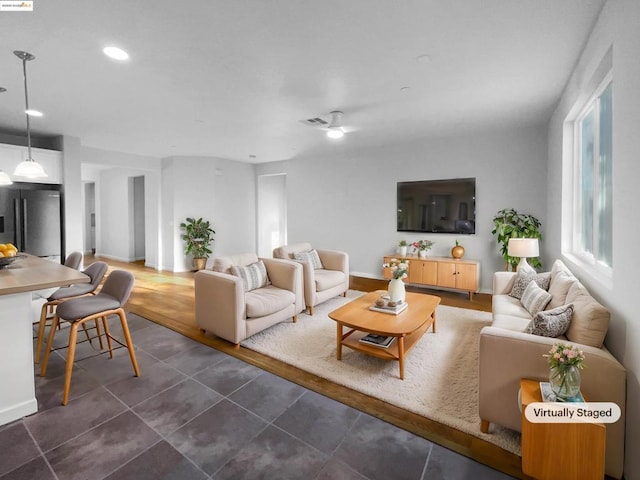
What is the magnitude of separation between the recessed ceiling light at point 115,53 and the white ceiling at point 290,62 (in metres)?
0.06

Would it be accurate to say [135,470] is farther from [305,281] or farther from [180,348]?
[305,281]

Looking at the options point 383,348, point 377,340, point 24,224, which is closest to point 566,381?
point 383,348

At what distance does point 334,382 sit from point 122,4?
302 cm

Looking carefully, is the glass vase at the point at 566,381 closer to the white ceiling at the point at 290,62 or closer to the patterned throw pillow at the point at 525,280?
the patterned throw pillow at the point at 525,280

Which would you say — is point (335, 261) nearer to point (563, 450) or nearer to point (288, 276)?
point (288, 276)

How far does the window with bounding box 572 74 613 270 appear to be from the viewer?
248 centimetres

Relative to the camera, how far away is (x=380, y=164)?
624cm

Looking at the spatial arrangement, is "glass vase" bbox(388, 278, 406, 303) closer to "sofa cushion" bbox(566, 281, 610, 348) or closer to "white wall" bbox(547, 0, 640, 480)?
"sofa cushion" bbox(566, 281, 610, 348)

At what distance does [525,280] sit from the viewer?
3441mm

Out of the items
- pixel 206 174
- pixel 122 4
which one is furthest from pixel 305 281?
pixel 206 174

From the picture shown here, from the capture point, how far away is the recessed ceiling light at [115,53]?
99.7 inches

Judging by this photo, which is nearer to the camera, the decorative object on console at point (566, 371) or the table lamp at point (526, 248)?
the decorative object on console at point (566, 371)

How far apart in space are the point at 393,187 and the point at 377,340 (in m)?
3.92

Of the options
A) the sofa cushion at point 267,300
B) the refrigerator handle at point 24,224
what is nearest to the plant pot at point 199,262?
the refrigerator handle at point 24,224
